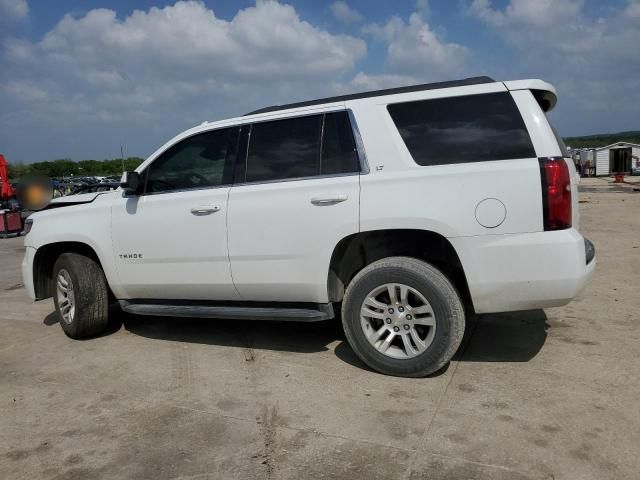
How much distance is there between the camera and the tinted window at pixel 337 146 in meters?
3.96

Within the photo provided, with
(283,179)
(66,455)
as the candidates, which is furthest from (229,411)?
(283,179)

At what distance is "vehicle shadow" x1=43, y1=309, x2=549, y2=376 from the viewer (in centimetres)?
431

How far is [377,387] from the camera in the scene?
372 centimetres

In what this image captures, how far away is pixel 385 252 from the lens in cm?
404

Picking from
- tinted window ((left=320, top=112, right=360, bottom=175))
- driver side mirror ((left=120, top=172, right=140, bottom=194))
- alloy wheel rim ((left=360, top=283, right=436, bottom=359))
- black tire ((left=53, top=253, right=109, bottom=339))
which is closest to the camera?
alloy wheel rim ((left=360, top=283, right=436, bottom=359))

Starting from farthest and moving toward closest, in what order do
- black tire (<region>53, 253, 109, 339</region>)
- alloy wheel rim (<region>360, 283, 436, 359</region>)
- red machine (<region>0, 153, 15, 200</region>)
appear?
red machine (<region>0, 153, 15, 200</region>), black tire (<region>53, 253, 109, 339</region>), alloy wheel rim (<region>360, 283, 436, 359</region>)

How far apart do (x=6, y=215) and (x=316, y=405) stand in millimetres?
14815

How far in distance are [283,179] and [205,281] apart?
1.07m

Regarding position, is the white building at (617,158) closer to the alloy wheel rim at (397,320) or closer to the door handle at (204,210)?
the alloy wheel rim at (397,320)

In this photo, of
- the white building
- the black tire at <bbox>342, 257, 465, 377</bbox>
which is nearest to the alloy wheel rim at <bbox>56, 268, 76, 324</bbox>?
the black tire at <bbox>342, 257, 465, 377</bbox>

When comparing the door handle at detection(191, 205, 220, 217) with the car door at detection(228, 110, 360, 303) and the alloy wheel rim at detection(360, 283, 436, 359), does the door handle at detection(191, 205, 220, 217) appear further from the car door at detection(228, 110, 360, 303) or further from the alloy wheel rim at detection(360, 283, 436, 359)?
the alloy wheel rim at detection(360, 283, 436, 359)

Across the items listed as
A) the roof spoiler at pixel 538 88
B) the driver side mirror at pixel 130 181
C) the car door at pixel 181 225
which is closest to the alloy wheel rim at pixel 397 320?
the car door at pixel 181 225

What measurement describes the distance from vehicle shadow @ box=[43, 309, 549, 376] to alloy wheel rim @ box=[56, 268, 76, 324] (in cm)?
43

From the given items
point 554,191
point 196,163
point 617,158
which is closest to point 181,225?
point 196,163
